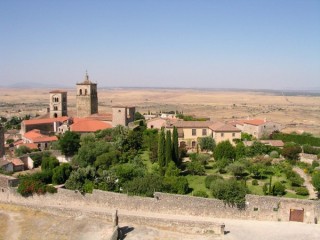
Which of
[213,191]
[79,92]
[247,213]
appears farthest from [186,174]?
[79,92]

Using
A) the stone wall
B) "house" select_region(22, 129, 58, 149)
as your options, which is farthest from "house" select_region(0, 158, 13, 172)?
"house" select_region(22, 129, 58, 149)

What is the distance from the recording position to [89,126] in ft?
179

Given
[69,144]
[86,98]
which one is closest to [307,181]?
[69,144]

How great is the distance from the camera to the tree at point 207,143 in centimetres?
4200

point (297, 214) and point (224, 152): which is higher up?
point (224, 152)

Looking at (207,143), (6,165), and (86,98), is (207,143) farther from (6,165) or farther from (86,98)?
(86,98)

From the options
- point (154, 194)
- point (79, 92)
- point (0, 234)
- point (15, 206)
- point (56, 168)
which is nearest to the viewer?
point (0, 234)

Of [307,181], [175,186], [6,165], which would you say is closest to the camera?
[175,186]

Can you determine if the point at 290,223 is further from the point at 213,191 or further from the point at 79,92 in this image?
the point at 79,92

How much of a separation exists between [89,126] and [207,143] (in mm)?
19918

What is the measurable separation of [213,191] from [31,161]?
22069mm

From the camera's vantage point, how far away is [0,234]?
978 inches

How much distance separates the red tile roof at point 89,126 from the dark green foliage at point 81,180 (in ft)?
73.7

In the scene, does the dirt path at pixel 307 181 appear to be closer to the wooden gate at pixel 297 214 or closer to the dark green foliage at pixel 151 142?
the wooden gate at pixel 297 214
